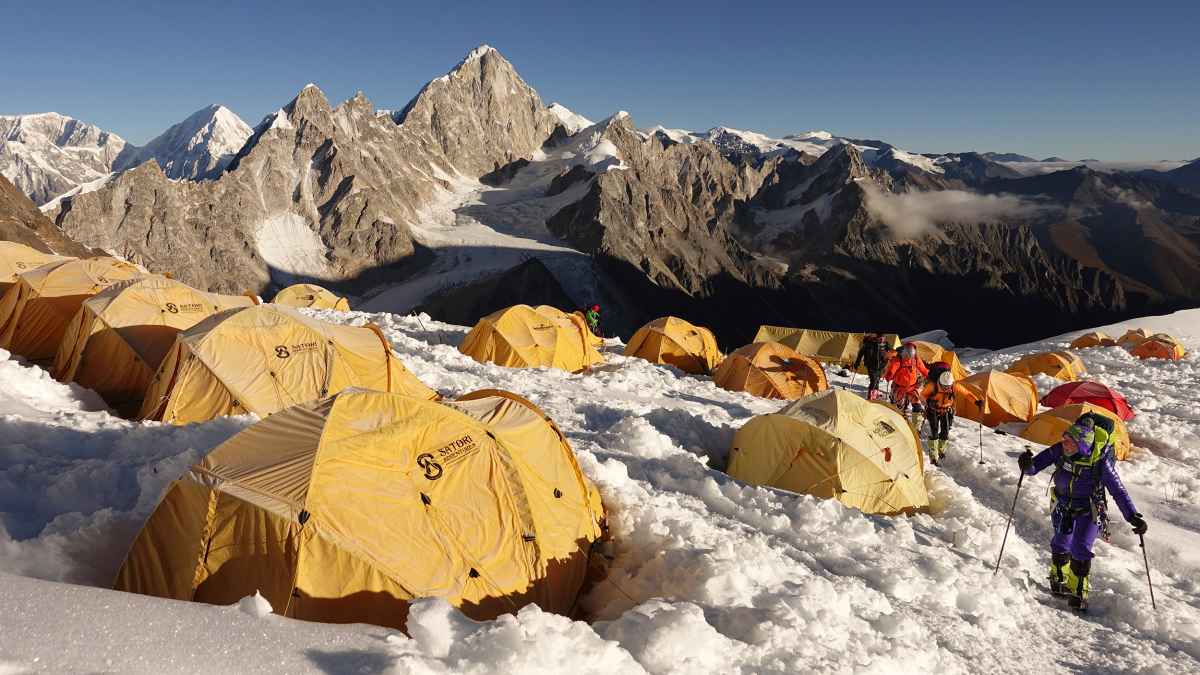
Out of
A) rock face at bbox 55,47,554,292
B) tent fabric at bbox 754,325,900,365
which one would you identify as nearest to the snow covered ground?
tent fabric at bbox 754,325,900,365

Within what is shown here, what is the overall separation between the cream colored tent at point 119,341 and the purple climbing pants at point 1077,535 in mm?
14488

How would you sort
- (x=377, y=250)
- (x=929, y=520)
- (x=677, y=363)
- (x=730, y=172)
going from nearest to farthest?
(x=929, y=520)
(x=677, y=363)
(x=377, y=250)
(x=730, y=172)

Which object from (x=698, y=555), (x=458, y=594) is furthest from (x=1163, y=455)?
(x=458, y=594)

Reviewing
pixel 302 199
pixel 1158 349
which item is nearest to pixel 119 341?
pixel 1158 349

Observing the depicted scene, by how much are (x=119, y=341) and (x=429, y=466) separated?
967 centimetres

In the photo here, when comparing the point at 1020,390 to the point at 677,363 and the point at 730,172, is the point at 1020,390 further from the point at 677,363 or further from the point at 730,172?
the point at 730,172

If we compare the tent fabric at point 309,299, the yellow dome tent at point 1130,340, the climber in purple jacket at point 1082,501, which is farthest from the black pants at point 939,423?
the yellow dome tent at point 1130,340

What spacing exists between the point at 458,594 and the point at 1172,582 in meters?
9.02

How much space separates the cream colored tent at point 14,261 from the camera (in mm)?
16156

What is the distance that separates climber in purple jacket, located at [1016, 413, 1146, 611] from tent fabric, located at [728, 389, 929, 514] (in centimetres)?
241

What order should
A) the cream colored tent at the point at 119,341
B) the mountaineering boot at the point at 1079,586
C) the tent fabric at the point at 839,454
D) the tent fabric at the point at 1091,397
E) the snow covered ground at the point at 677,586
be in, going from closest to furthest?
1. the snow covered ground at the point at 677,586
2. the mountaineering boot at the point at 1079,586
3. the tent fabric at the point at 839,454
4. the cream colored tent at the point at 119,341
5. the tent fabric at the point at 1091,397

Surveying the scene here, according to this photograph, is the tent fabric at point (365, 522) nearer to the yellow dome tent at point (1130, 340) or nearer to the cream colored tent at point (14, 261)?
the cream colored tent at point (14, 261)

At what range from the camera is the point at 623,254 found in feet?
358

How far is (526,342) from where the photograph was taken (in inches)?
795
